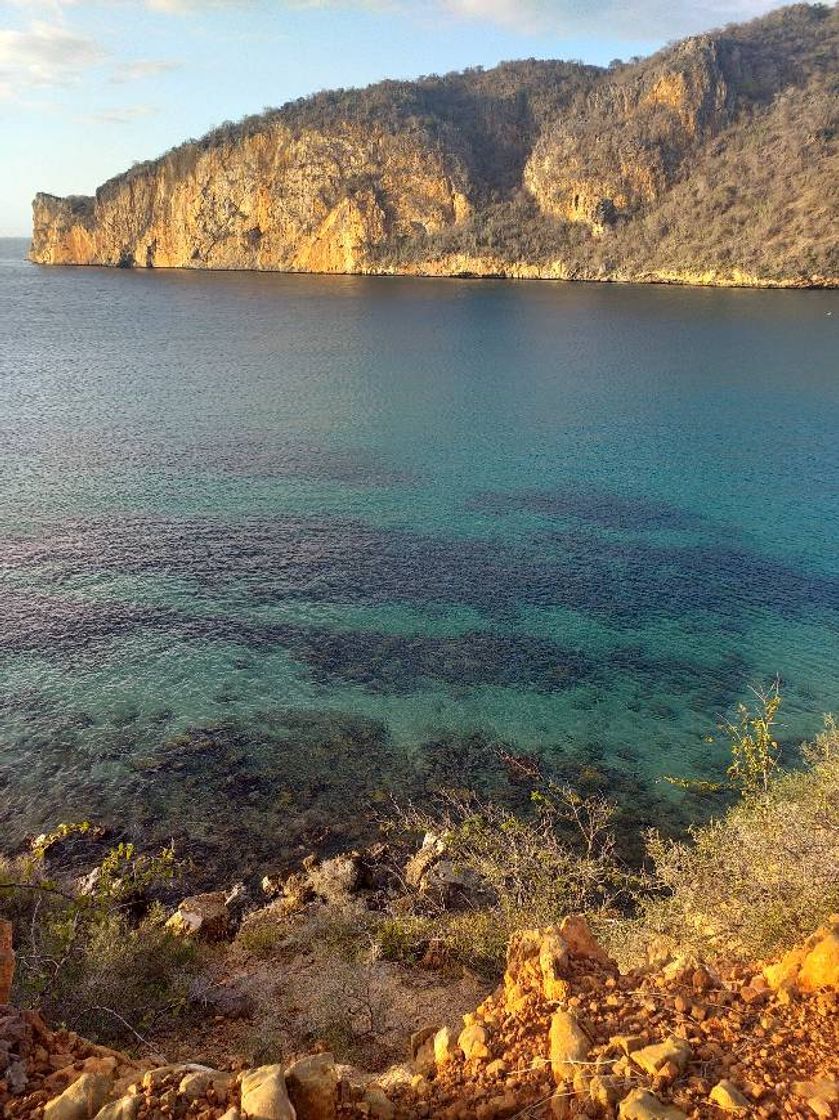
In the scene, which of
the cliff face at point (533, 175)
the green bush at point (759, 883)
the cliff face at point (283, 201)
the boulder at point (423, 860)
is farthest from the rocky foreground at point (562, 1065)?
the cliff face at point (283, 201)

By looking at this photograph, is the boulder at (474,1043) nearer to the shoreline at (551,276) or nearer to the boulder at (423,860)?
the boulder at (423,860)

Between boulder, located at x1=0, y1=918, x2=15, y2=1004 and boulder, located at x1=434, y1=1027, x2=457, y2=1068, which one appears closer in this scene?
boulder, located at x1=434, y1=1027, x2=457, y2=1068

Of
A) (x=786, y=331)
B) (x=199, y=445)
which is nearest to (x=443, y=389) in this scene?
(x=199, y=445)

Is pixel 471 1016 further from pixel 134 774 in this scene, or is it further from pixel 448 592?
pixel 448 592

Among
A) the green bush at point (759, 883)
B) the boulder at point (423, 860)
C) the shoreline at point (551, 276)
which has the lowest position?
the boulder at point (423, 860)

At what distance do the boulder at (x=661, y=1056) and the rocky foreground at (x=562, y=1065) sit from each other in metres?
0.01

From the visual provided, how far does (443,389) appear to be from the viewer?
63.6 m

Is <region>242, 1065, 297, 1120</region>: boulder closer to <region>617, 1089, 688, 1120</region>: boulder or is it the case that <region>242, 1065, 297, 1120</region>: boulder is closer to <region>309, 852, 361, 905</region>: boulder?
<region>617, 1089, 688, 1120</region>: boulder

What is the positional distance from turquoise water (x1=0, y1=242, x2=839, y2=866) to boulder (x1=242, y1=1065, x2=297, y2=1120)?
37.1 ft

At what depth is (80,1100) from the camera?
6.91 meters

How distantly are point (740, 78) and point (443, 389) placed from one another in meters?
144

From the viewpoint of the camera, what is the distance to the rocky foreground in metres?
6.89

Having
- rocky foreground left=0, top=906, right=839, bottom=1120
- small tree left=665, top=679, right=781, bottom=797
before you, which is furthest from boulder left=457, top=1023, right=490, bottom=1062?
small tree left=665, top=679, right=781, bottom=797

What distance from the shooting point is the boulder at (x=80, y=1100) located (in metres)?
6.82
